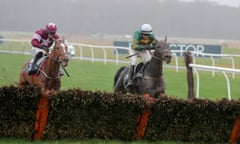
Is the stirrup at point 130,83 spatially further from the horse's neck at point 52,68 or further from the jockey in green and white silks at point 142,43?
the horse's neck at point 52,68

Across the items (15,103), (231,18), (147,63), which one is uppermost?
(231,18)

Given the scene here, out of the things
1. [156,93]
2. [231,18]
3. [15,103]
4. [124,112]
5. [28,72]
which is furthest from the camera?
[231,18]

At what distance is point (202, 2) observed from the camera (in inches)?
1839

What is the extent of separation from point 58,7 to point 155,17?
8526 mm

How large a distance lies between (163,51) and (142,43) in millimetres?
744

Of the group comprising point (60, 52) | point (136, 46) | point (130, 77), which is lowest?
point (130, 77)

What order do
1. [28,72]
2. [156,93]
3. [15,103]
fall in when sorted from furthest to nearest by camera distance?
[28,72] → [156,93] → [15,103]

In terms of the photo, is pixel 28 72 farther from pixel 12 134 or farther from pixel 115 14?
pixel 115 14

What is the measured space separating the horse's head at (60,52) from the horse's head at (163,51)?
1.47m

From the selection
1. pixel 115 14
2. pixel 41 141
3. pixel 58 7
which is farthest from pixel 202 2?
pixel 41 141

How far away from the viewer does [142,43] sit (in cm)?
887

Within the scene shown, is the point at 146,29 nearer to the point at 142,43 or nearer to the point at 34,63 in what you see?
the point at 142,43

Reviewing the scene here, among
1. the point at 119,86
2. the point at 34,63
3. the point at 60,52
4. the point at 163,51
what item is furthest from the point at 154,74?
the point at 34,63

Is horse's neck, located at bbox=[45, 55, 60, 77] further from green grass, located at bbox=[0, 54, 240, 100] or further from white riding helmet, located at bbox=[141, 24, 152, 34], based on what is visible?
green grass, located at bbox=[0, 54, 240, 100]
